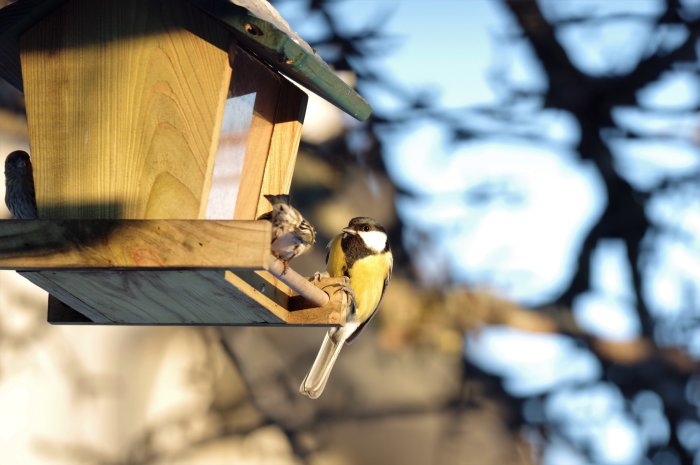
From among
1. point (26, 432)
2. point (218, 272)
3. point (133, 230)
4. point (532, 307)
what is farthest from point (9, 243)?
point (532, 307)

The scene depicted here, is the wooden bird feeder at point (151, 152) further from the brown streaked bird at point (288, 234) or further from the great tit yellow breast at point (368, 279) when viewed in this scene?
the great tit yellow breast at point (368, 279)

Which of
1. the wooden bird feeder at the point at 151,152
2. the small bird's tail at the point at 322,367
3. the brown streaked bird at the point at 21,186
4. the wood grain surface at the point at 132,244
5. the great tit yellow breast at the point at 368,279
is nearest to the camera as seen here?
the wood grain surface at the point at 132,244

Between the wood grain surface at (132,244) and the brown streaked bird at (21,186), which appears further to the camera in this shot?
the brown streaked bird at (21,186)

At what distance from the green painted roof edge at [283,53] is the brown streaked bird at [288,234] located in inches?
14.1

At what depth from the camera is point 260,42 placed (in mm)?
2756

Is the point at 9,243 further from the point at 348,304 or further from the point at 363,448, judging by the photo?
the point at 363,448

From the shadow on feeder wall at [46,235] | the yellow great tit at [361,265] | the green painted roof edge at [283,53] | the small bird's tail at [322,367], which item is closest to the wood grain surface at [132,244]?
the shadow on feeder wall at [46,235]

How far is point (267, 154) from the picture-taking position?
128 inches

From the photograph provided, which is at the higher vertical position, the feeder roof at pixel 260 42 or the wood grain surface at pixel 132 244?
the feeder roof at pixel 260 42

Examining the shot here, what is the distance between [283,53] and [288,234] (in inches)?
18.9

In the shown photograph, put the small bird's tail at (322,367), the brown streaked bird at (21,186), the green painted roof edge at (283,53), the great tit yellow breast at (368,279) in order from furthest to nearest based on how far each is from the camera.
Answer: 1. the great tit yellow breast at (368,279)
2. the small bird's tail at (322,367)
3. the brown streaked bird at (21,186)
4. the green painted roof edge at (283,53)

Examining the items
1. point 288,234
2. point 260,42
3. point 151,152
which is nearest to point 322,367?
point 288,234

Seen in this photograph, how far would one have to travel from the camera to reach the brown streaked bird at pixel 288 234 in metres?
2.81

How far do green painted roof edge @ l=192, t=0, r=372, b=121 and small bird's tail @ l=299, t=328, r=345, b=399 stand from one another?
1.04 meters
